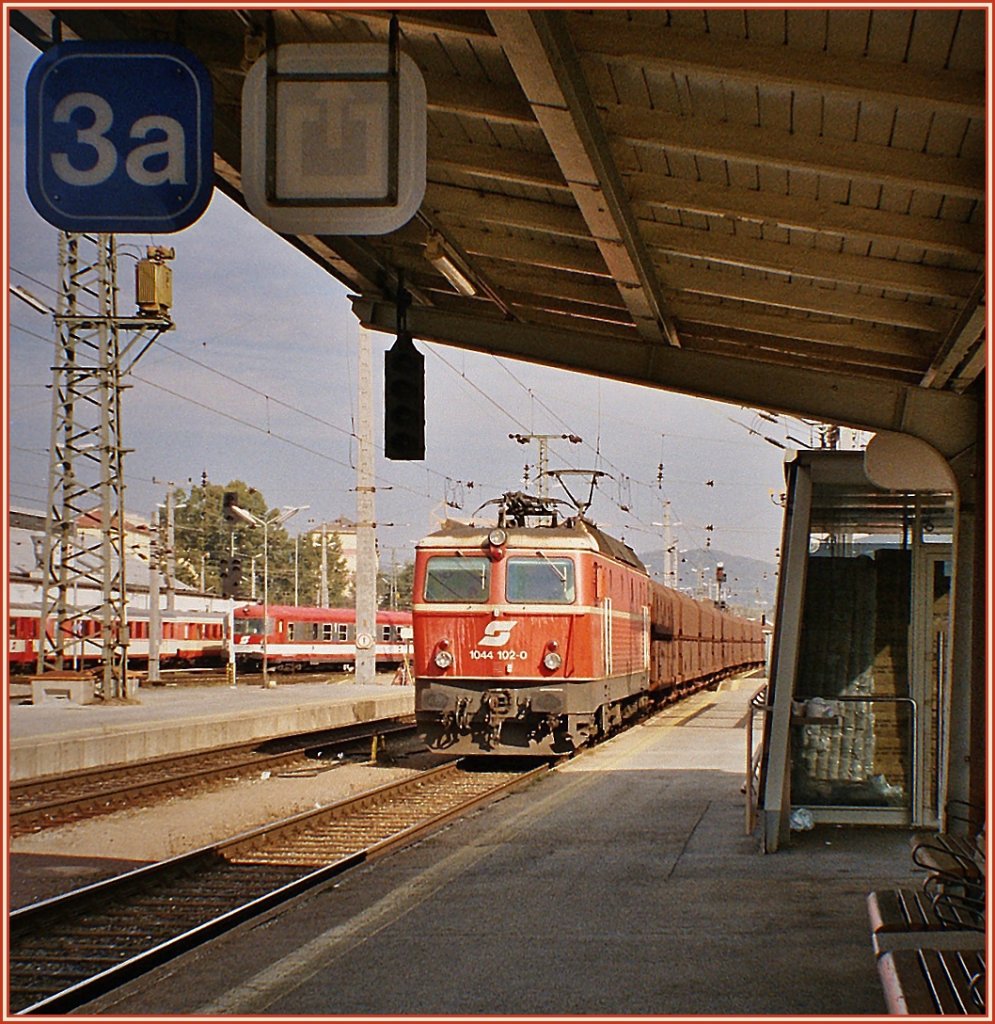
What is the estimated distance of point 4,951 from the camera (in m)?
4.87

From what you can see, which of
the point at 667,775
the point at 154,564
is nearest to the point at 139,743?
the point at 667,775

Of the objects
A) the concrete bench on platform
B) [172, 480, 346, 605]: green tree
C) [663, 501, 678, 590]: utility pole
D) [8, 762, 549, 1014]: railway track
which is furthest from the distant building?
[8, 762, 549, 1014]: railway track

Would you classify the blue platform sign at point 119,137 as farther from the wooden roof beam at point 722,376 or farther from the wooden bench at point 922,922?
the wooden roof beam at point 722,376

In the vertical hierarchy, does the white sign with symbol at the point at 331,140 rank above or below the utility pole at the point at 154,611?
above

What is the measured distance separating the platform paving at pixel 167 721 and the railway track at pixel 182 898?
11.3 feet

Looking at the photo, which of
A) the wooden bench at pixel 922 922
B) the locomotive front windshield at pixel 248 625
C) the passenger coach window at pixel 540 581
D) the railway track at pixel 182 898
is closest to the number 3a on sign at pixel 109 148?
the wooden bench at pixel 922 922

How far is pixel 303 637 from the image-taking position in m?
49.0

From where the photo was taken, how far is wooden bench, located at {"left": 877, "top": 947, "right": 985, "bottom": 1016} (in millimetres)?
4505

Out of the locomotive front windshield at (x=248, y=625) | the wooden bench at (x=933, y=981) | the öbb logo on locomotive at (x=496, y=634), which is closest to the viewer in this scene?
the wooden bench at (x=933, y=981)

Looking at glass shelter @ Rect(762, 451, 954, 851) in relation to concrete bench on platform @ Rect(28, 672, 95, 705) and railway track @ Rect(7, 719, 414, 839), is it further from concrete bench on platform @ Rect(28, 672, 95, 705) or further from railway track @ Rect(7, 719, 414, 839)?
concrete bench on platform @ Rect(28, 672, 95, 705)

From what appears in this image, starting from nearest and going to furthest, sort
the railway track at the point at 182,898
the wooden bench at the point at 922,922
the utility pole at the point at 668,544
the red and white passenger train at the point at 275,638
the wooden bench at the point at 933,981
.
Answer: the wooden bench at the point at 933,981
the wooden bench at the point at 922,922
the railway track at the point at 182,898
the red and white passenger train at the point at 275,638
the utility pole at the point at 668,544

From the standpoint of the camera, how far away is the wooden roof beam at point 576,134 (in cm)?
474

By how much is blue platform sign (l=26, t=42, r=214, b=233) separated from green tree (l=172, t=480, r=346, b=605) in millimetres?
77862

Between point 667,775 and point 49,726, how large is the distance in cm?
983
